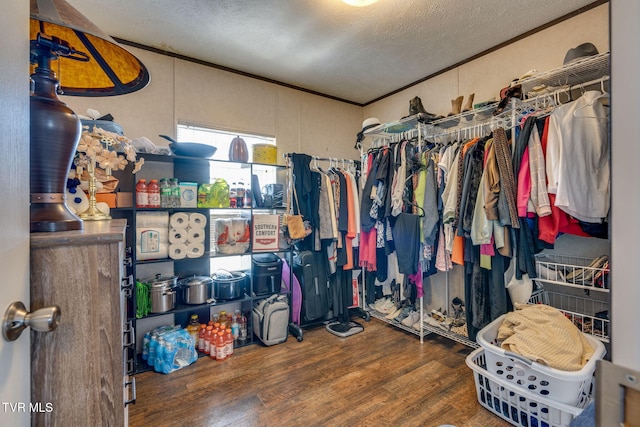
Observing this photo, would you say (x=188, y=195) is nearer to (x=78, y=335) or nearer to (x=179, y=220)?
(x=179, y=220)

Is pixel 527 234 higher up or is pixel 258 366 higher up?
pixel 527 234

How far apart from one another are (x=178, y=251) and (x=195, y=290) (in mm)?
360

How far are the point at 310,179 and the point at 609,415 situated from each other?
265cm

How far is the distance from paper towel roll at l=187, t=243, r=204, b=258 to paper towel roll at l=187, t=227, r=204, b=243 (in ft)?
0.11

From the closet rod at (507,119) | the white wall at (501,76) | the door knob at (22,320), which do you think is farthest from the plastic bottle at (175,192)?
the white wall at (501,76)

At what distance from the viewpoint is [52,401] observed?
0.58 metres

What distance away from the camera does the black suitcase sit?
9.39 feet

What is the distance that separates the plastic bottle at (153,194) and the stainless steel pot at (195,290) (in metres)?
0.69

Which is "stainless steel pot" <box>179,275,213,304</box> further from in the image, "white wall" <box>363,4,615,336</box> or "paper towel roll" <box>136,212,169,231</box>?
"white wall" <box>363,4,615,336</box>

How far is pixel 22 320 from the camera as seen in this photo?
48 cm

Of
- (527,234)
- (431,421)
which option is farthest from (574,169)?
(431,421)

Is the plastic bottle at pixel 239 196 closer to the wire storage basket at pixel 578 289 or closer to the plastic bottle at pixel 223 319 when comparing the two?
the plastic bottle at pixel 223 319

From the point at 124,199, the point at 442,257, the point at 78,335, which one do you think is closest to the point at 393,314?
the point at 442,257

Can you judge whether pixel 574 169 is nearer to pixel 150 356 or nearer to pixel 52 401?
pixel 52 401
